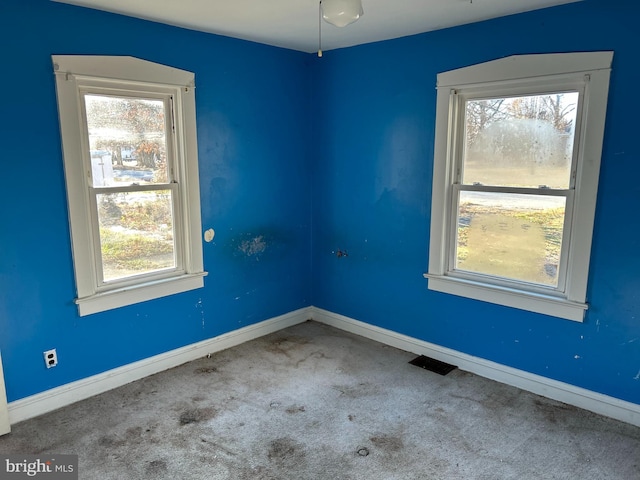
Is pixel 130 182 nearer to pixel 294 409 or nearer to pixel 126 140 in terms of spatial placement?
pixel 126 140

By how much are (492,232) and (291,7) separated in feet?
6.57

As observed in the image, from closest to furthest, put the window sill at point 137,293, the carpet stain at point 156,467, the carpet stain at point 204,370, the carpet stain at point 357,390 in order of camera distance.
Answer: the carpet stain at point 156,467 < the window sill at point 137,293 < the carpet stain at point 357,390 < the carpet stain at point 204,370

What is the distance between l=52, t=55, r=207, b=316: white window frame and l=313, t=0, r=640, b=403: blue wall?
4.23 ft

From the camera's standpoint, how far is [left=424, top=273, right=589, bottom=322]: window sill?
2.80 metres

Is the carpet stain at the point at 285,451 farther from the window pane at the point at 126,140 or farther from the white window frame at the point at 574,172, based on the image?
the window pane at the point at 126,140

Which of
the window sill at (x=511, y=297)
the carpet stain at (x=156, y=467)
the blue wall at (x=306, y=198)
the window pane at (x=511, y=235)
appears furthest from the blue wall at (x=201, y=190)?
the window pane at (x=511, y=235)

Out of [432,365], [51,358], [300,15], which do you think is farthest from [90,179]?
[432,365]

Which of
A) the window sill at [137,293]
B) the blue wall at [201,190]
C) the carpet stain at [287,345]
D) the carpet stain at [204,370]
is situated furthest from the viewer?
the carpet stain at [287,345]

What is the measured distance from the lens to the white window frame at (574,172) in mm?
2605

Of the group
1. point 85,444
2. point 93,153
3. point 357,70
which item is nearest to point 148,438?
point 85,444

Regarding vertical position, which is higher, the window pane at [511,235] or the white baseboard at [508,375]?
the window pane at [511,235]

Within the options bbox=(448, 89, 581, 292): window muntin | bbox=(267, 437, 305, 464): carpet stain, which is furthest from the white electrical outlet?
bbox=(448, 89, 581, 292): window muntin

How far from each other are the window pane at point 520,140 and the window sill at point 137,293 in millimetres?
2196

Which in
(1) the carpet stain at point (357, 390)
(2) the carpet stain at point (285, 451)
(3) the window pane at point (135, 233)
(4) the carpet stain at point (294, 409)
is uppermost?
(3) the window pane at point (135, 233)
